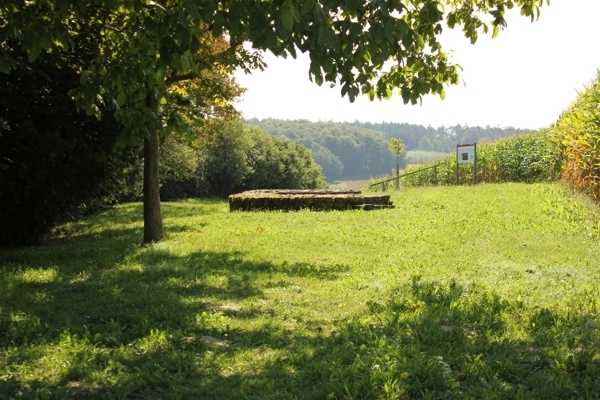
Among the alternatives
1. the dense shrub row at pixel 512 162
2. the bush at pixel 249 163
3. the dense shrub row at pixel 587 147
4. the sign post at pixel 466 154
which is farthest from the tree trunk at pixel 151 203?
the bush at pixel 249 163

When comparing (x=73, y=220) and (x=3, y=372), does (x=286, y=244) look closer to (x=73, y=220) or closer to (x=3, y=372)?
(x=3, y=372)

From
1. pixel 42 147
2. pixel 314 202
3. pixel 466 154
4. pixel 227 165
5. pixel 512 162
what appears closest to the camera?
pixel 42 147

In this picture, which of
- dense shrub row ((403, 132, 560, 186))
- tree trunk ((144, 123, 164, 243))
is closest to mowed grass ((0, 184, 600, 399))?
tree trunk ((144, 123, 164, 243))

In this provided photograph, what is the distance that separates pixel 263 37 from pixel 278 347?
315 cm

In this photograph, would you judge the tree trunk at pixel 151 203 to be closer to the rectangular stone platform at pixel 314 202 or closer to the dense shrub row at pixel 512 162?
the rectangular stone platform at pixel 314 202

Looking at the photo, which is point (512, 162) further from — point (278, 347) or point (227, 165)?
point (278, 347)

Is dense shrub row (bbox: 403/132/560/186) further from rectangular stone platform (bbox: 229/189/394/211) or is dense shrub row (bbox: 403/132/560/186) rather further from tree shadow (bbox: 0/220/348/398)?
Answer: tree shadow (bbox: 0/220/348/398)

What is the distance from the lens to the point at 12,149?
13.9 m

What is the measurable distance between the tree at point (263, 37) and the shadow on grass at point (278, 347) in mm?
2531

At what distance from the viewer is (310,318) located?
23.4 ft

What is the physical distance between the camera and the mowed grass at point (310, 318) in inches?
193

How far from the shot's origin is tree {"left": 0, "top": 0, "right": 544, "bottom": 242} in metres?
4.64

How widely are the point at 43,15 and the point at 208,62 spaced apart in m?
6.69

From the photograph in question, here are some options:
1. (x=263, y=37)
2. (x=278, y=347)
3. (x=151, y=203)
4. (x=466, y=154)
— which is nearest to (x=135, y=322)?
(x=278, y=347)
